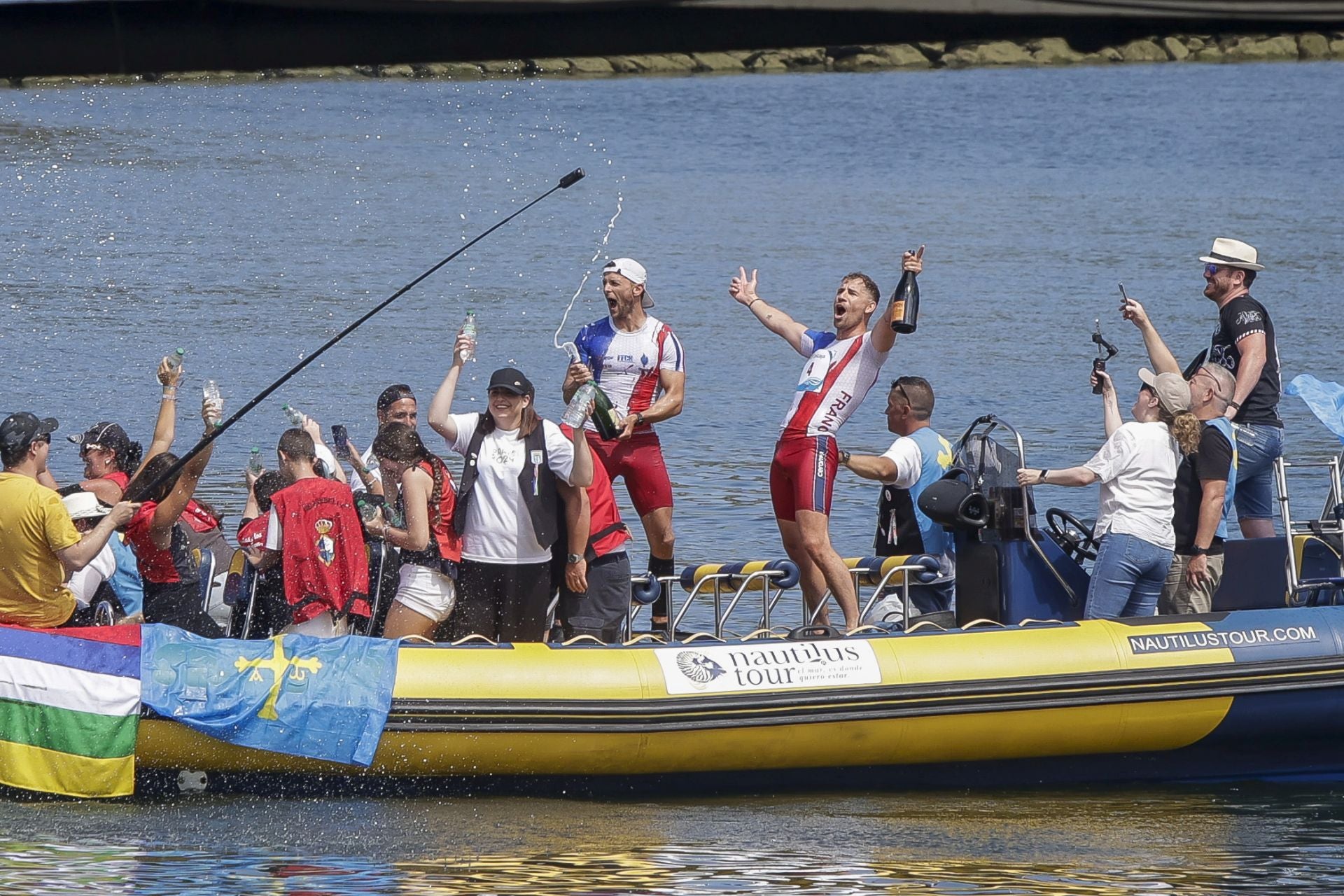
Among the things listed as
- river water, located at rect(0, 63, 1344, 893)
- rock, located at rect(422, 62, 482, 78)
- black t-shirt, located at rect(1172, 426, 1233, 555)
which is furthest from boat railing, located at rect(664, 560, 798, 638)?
rock, located at rect(422, 62, 482, 78)

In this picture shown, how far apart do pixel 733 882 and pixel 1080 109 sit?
119 feet

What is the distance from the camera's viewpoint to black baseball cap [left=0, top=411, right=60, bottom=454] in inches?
237

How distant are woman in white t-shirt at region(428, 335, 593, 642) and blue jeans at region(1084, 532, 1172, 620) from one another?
2050mm

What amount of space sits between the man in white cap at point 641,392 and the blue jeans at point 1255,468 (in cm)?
238

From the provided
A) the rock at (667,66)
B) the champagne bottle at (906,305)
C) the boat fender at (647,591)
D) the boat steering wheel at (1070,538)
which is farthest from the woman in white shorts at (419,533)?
the rock at (667,66)

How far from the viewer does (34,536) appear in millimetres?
5910

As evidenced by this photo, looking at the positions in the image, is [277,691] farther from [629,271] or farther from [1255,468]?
[1255,468]

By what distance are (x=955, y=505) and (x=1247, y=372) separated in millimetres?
1519

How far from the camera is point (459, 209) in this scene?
82.3 feet

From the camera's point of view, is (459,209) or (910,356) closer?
(910,356)

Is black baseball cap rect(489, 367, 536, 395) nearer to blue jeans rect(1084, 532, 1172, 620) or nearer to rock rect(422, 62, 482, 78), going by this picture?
blue jeans rect(1084, 532, 1172, 620)

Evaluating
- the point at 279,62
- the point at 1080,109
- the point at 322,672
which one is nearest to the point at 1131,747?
the point at 322,672

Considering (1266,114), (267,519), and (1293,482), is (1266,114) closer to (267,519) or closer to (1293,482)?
(1293,482)

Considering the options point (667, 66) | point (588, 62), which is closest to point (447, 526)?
point (588, 62)
